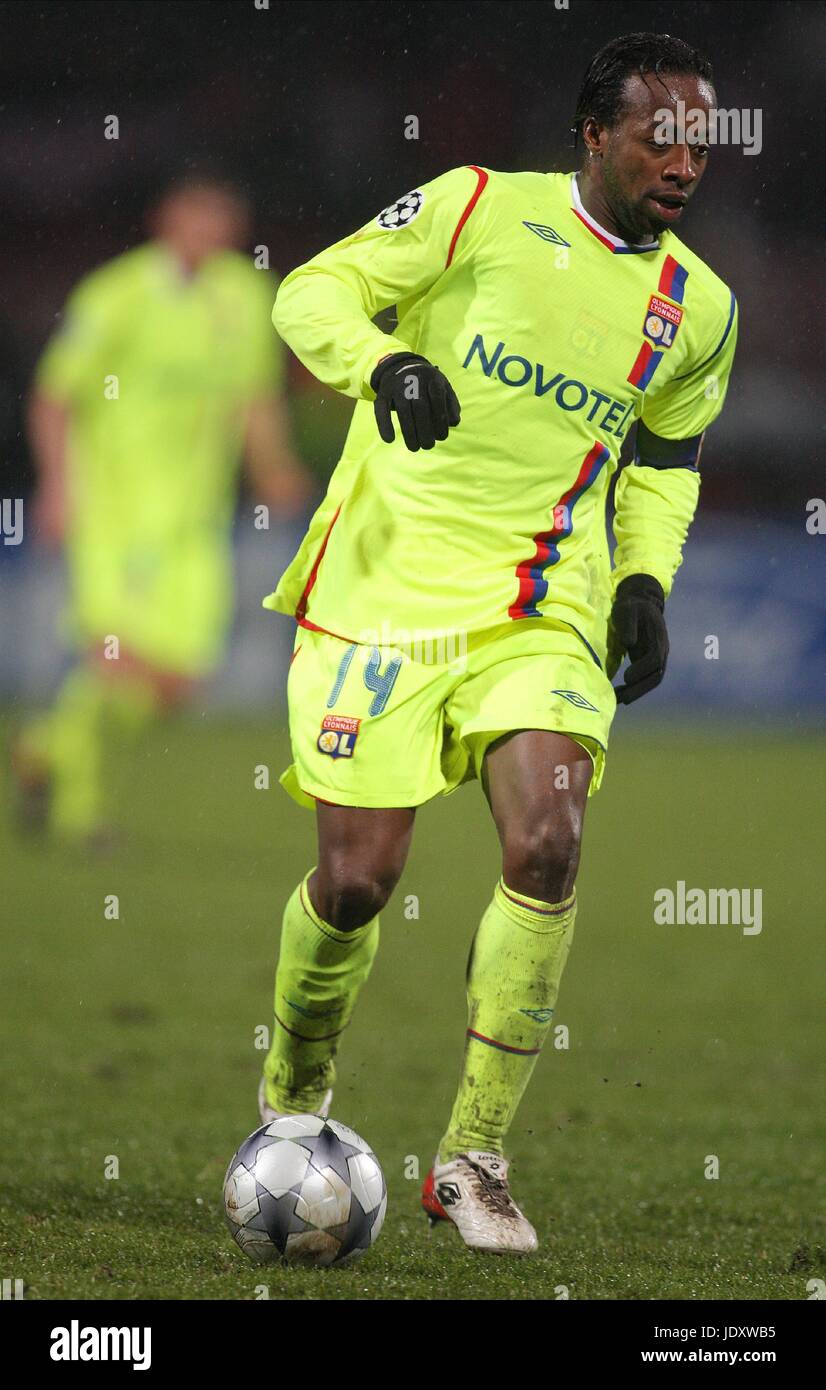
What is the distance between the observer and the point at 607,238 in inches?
133

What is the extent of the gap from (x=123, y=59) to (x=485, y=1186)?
10517 mm

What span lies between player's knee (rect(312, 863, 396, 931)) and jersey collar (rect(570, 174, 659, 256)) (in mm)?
1192

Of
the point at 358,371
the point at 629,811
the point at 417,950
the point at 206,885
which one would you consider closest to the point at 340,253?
the point at 358,371

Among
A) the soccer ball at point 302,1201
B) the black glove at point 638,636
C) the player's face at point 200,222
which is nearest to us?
the soccer ball at point 302,1201

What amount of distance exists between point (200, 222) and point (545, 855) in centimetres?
495

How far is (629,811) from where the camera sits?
29.7ft

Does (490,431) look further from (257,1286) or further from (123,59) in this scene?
(123,59)

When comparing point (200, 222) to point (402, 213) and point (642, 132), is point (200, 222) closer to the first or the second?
point (402, 213)

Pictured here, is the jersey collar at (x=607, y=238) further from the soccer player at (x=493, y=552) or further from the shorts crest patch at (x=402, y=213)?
the shorts crest patch at (x=402, y=213)

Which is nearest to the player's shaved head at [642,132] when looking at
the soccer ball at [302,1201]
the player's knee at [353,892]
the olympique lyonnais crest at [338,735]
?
the olympique lyonnais crest at [338,735]

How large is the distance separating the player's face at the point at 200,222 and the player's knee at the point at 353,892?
4.69 m

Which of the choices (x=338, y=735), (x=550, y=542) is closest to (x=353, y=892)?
(x=338, y=735)

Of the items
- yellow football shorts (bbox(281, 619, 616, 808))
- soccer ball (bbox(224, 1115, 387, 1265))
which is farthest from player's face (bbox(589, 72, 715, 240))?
soccer ball (bbox(224, 1115, 387, 1265))

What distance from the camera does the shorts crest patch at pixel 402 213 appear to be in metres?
3.30
